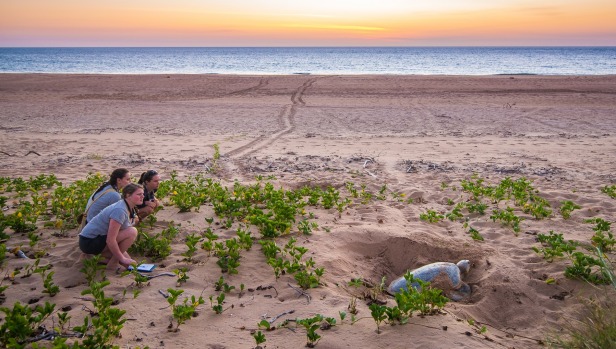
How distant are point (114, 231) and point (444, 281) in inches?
140

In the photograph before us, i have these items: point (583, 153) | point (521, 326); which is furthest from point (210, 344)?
point (583, 153)

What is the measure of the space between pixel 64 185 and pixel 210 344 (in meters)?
5.74

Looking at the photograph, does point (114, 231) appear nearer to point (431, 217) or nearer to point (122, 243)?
point (122, 243)

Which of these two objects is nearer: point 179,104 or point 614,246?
point 614,246

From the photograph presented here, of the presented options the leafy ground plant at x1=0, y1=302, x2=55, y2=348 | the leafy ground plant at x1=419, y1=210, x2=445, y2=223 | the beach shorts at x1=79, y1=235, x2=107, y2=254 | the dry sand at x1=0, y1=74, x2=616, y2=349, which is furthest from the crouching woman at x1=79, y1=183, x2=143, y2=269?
the leafy ground plant at x1=419, y1=210, x2=445, y2=223

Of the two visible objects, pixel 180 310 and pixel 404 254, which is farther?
pixel 404 254

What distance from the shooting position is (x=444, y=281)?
198 inches

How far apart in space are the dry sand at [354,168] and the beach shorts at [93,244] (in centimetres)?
29

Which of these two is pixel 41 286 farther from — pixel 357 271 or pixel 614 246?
pixel 614 246

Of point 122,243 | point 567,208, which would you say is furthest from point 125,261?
point 567,208

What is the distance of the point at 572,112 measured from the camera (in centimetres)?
1703

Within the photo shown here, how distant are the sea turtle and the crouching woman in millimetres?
2892

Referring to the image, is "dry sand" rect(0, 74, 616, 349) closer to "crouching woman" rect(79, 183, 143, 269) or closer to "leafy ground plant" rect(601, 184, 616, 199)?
"leafy ground plant" rect(601, 184, 616, 199)

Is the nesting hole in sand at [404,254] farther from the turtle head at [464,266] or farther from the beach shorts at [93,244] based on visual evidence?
the beach shorts at [93,244]
